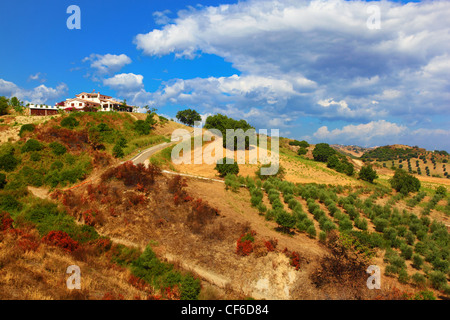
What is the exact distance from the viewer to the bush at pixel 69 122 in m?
43.0

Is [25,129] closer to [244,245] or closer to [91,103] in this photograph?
[91,103]

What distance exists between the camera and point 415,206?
126 feet

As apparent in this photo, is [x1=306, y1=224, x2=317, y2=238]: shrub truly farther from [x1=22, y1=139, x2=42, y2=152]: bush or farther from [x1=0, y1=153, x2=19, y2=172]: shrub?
[x1=22, y1=139, x2=42, y2=152]: bush

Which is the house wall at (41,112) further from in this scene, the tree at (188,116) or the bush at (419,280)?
the bush at (419,280)

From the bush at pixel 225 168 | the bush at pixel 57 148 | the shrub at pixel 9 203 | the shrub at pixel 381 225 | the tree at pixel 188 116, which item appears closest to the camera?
the shrub at pixel 9 203

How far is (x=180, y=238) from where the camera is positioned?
19.4 m

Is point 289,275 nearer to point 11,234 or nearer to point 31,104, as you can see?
point 11,234

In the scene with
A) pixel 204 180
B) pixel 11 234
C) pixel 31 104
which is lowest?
pixel 11 234

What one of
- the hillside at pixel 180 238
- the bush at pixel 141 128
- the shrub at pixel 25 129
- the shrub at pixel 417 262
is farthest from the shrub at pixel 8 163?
the shrub at pixel 417 262

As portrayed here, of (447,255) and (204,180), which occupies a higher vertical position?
(204,180)

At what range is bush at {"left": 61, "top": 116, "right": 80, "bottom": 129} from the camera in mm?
43000

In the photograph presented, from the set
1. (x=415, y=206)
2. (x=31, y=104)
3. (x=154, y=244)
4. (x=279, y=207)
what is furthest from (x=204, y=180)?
(x=31, y=104)

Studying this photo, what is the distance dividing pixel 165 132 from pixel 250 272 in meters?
48.6

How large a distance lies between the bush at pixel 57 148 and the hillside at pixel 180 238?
0.15 metres
